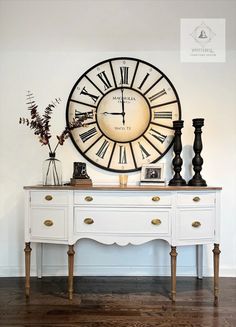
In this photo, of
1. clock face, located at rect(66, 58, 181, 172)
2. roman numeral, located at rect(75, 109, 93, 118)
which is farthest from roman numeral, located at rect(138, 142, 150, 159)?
roman numeral, located at rect(75, 109, 93, 118)

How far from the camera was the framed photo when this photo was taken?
272 cm

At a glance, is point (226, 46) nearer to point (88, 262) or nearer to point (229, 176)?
point (229, 176)

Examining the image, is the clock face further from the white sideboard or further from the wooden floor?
the wooden floor

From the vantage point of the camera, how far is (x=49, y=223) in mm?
2395

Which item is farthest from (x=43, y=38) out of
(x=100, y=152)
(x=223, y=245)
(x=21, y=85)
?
(x=223, y=245)

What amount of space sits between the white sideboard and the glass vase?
275 millimetres

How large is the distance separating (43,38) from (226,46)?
1759mm

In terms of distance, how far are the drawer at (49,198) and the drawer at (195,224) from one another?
93 centimetres

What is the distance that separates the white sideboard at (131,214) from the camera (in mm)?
2359

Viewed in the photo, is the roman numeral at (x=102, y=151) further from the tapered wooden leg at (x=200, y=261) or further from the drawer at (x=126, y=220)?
the tapered wooden leg at (x=200, y=261)

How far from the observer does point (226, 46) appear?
2.85m

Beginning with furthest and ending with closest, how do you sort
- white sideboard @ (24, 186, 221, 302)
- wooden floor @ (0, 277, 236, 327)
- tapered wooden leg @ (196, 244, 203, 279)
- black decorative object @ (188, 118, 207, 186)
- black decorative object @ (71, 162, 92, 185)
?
tapered wooden leg @ (196, 244, 203, 279), black decorative object @ (188, 118, 207, 186), black decorative object @ (71, 162, 92, 185), white sideboard @ (24, 186, 221, 302), wooden floor @ (0, 277, 236, 327)

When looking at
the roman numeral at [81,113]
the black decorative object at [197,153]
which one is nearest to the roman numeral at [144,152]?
the black decorative object at [197,153]

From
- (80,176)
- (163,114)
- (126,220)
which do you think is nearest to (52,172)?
(80,176)
